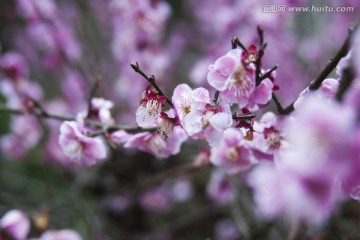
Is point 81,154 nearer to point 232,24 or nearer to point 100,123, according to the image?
point 100,123

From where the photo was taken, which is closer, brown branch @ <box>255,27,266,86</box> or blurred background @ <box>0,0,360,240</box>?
brown branch @ <box>255,27,266,86</box>

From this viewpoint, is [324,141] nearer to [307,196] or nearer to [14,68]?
[307,196]

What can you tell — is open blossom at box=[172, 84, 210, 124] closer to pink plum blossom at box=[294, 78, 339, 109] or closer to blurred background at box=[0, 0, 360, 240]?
pink plum blossom at box=[294, 78, 339, 109]

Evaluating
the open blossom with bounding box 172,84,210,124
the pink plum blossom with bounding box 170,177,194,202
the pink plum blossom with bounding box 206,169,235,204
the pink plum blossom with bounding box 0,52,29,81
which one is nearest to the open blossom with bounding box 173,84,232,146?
the open blossom with bounding box 172,84,210,124

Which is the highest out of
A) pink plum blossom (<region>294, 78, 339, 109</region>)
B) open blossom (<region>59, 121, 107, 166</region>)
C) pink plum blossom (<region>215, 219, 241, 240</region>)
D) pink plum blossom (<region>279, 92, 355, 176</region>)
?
pink plum blossom (<region>215, 219, 241, 240</region>)

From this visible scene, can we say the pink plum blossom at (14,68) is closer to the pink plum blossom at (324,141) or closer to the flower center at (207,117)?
the flower center at (207,117)

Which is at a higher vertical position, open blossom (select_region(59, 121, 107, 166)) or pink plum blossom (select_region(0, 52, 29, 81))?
pink plum blossom (select_region(0, 52, 29, 81))
